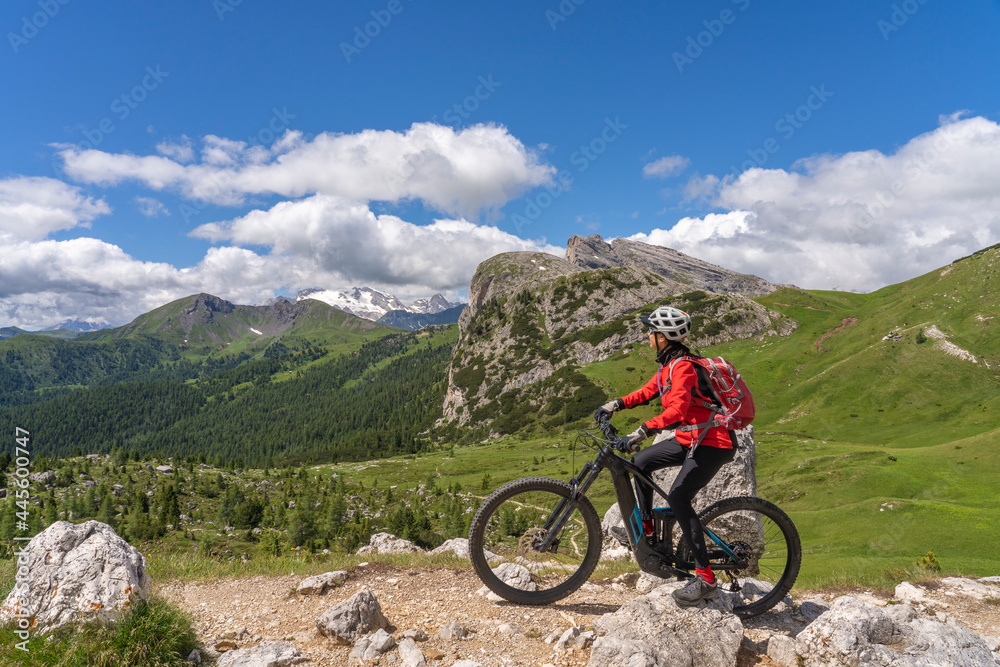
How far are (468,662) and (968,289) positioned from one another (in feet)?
683

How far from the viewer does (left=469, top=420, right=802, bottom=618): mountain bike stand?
311 inches

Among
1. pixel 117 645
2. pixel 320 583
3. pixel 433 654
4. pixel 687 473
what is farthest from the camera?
pixel 320 583

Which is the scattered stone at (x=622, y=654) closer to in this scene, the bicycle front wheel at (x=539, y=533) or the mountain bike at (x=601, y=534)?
the mountain bike at (x=601, y=534)

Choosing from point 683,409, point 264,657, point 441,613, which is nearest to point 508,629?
point 441,613

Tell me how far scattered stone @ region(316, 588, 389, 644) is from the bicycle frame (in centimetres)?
332

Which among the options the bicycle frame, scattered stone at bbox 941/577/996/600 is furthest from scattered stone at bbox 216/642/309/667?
scattered stone at bbox 941/577/996/600

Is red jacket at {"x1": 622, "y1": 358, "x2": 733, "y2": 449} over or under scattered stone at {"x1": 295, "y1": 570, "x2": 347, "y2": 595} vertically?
over

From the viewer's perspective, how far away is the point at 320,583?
30.3 ft

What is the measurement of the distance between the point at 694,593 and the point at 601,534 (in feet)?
6.20

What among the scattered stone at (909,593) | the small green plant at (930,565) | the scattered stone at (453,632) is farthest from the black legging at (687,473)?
the small green plant at (930,565)

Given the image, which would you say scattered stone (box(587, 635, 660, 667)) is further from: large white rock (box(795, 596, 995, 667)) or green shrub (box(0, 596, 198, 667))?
green shrub (box(0, 596, 198, 667))

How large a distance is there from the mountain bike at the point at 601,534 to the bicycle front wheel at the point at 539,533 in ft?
0.06

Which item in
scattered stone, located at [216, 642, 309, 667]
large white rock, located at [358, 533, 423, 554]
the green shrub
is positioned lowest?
large white rock, located at [358, 533, 423, 554]

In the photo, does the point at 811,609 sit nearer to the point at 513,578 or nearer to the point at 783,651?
the point at 783,651
